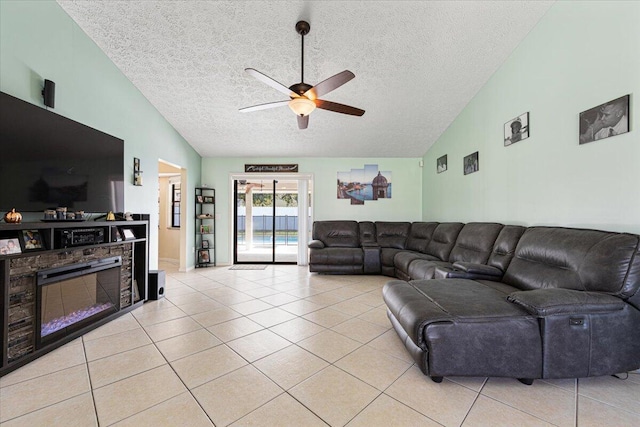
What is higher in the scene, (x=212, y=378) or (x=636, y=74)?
(x=636, y=74)

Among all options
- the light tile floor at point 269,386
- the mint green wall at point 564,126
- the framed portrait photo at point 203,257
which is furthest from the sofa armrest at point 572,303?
the framed portrait photo at point 203,257

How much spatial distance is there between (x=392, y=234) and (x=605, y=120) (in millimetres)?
3607

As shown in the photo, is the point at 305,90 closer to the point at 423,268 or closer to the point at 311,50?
the point at 311,50

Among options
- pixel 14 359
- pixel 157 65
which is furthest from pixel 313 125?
pixel 14 359

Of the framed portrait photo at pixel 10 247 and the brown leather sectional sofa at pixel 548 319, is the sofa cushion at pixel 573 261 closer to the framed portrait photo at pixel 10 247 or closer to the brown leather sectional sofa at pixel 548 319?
the brown leather sectional sofa at pixel 548 319

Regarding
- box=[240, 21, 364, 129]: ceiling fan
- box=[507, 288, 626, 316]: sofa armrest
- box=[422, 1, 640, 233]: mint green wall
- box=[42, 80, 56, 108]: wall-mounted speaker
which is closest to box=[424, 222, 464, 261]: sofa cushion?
box=[422, 1, 640, 233]: mint green wall

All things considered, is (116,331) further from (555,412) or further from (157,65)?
(555,412)

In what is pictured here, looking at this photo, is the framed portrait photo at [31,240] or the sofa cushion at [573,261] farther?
the framed portrait photo at [31,240]

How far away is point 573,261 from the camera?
1926 millimetres

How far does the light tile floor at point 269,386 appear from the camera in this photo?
138 centimetres

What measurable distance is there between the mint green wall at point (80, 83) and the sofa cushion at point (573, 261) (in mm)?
4641

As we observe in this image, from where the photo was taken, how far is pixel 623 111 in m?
1.89

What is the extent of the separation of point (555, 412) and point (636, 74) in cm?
237

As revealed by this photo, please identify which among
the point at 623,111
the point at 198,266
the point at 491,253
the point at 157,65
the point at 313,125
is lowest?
the point at 198,266
